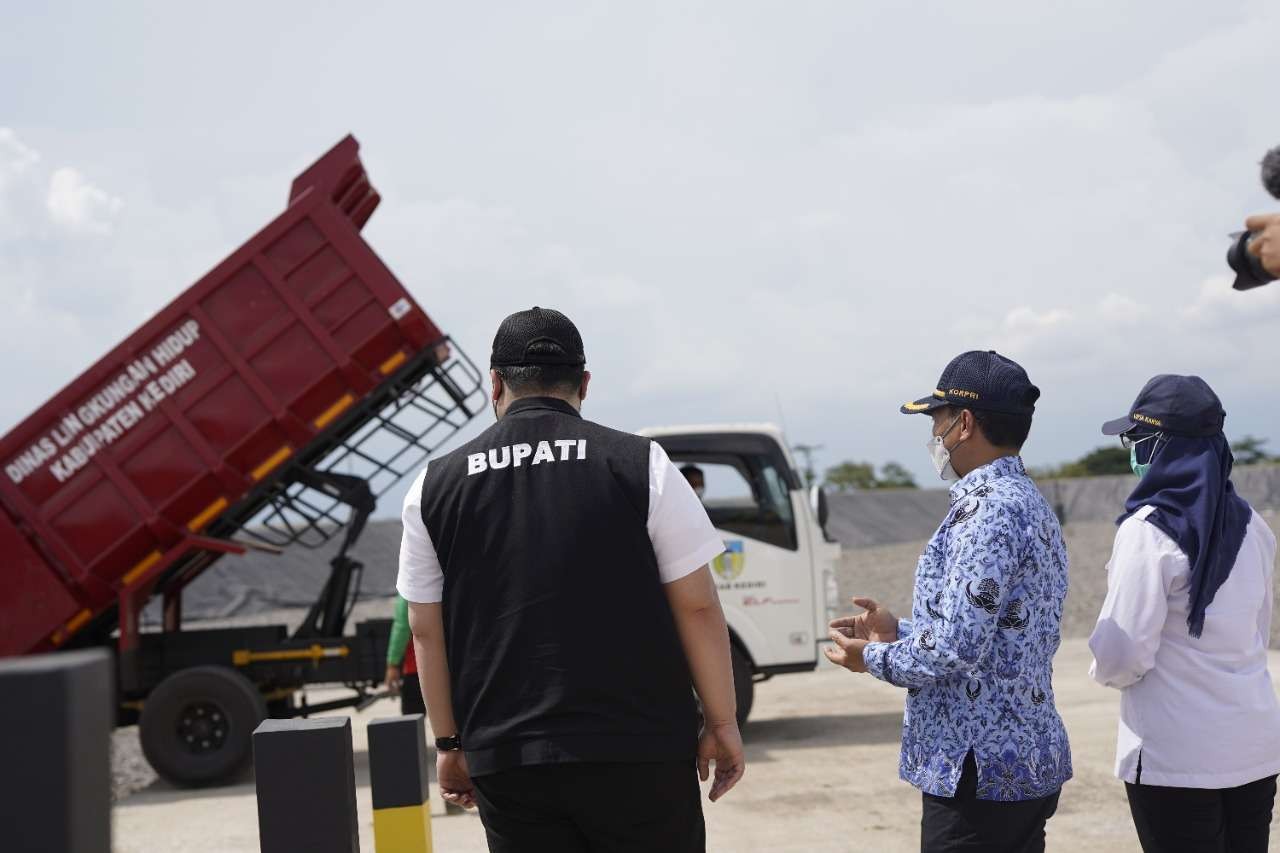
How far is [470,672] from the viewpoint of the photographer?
9.20ft

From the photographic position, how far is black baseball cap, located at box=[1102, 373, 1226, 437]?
11.6ft

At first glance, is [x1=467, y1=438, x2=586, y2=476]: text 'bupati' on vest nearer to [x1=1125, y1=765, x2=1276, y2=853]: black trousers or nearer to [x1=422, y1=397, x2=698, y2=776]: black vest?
[x1=422, y1=397, x2=698, y2=776]: black vest

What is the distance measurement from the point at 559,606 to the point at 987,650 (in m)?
0.95

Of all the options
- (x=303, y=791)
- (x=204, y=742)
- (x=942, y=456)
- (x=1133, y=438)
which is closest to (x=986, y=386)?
(x=942, y=456)

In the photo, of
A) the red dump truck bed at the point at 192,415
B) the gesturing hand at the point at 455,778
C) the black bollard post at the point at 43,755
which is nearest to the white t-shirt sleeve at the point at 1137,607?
the gesturing hand at the point at 455,778

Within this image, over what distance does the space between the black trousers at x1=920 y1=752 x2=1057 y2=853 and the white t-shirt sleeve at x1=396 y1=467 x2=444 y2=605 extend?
1184 millimetres

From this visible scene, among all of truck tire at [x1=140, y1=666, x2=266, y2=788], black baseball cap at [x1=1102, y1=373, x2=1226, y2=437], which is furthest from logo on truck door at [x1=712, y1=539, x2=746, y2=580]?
black baseball cap at [x1=1102, y1=373, x2=1226, y2=437]

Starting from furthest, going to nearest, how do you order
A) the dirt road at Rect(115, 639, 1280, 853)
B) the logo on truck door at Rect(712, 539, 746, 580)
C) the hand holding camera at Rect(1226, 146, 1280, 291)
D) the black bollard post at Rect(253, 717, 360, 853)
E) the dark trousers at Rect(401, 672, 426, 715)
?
the logo on truck door at Rect(712, 539, 746, 580)
the dark trousers at Rect(401, 672, 426, 715)
the dirt road at Rect(115, 639, 1280, 853)
the black bollard post at Rect(253, 717, 360, 853)
the hand holding camera at Rect(1226, 146, 1280, 291)

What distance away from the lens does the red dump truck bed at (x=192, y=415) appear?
8789 mm

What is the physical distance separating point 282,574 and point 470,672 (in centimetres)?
2101

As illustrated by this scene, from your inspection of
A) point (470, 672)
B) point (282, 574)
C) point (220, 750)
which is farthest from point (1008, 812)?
point (282, 574)

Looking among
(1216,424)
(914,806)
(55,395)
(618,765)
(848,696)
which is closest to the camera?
(618,765)

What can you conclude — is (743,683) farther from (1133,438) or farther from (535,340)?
(535,340)

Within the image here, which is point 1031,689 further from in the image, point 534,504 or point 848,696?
point 848,696
